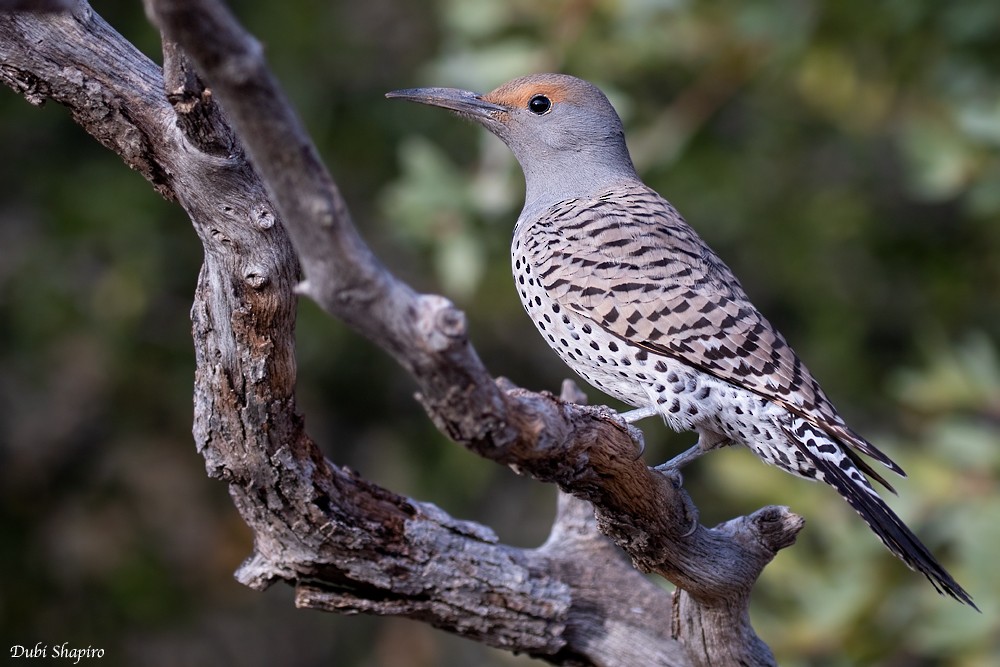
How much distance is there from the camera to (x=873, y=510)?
339 centimetres

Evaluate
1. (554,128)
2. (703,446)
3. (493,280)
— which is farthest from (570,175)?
(493,280)

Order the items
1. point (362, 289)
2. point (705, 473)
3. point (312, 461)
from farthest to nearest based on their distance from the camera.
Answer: point (705, 473) → point (312, 461) → point (362, 289)

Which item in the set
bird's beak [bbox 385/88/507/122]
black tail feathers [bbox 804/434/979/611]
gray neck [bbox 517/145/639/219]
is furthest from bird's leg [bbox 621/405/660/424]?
bird's beak [bbox 385/88/507/122]

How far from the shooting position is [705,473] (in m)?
6.96

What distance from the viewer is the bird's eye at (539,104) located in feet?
15.7

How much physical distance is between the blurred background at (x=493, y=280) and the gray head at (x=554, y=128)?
0.36m

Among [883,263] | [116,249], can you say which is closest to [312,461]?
[116,249]

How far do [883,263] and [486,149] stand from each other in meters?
2.95

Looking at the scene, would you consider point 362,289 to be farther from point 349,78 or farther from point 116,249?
point 349,78

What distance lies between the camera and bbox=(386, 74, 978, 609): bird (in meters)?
3.58

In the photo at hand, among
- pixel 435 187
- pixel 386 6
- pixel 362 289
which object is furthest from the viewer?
pixel 386 6

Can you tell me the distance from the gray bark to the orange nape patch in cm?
167

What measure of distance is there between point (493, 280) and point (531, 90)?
2105 millimetres
